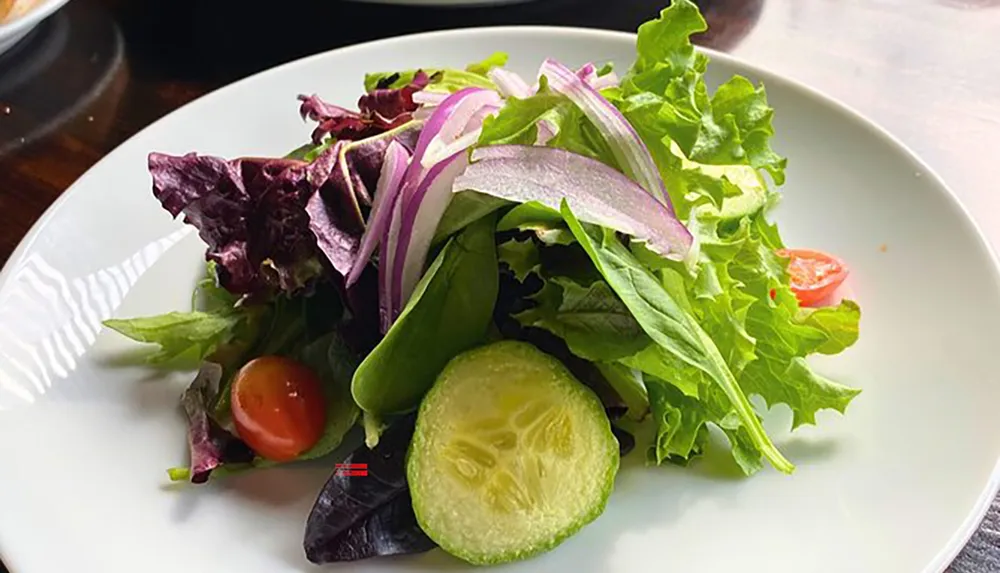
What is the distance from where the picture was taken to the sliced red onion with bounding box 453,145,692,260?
1.11 meters

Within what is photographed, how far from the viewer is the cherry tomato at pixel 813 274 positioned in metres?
1.35

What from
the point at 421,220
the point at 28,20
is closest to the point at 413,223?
the point at 421,220

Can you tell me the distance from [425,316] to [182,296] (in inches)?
16.7

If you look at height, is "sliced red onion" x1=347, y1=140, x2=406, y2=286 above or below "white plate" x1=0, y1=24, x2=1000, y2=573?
above

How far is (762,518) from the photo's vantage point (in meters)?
1.11

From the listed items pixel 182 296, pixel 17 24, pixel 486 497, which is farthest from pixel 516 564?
pixel 17 24

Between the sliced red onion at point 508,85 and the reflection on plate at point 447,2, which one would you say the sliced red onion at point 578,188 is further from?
the reflection on plate at point 447,2

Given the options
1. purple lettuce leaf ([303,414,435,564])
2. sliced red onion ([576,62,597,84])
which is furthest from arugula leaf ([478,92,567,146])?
purple lettuce leaf ([303,414,435,564])

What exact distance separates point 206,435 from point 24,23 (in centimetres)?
115

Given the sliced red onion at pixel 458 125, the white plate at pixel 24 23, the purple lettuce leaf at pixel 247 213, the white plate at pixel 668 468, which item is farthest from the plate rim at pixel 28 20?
the sliced red onion at pixel 458 125

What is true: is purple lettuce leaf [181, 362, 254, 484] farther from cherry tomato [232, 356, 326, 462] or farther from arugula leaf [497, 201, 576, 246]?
arugula leaf [497, 201, 576, 246]

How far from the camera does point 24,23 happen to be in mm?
1958

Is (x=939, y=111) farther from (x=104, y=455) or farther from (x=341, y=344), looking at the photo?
(x=104, y=455)

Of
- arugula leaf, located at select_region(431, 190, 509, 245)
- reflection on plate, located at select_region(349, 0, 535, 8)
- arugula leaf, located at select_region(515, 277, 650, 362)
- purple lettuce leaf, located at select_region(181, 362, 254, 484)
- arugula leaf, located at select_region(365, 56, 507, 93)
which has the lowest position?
purple lettuce leaf, located at select_region(181, 362, 254, 484)
